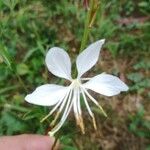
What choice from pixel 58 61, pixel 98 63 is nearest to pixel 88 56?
pixel 58 61

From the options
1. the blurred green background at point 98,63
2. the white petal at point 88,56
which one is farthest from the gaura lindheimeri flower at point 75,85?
the blurred green background at point 98,63

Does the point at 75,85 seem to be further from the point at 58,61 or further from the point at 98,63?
the point at 98,63

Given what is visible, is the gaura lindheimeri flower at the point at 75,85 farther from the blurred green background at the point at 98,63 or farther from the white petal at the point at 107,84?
the blurred green background at the point at 98,63

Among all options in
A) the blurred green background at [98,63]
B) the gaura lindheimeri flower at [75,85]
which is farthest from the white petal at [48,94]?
the blurred green background at [98,63]

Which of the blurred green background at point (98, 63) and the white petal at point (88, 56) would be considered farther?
the blurred green background at point (98, 63)

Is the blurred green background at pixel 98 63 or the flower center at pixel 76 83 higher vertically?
the flower center at pixel 76 83

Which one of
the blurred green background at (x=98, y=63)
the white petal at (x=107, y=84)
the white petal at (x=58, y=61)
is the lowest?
the blurred green background at (x=98, y=63)

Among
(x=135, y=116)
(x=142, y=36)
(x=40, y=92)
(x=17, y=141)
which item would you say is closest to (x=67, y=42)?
(x=142, y=36)
